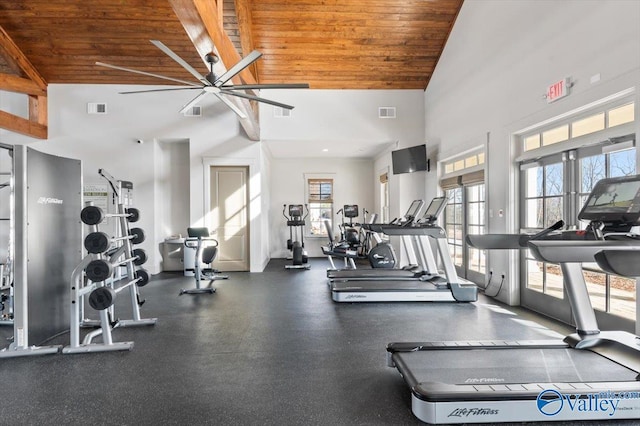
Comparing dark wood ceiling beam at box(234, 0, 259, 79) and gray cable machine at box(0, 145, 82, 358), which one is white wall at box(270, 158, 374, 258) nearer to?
dark wood ceiling beam at box(234, 0, 259, 79)

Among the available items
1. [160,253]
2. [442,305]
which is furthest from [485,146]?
[160,253]

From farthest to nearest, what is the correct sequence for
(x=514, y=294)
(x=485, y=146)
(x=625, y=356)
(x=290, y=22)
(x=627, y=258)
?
(x=290, y=22) → (x=485, y=146) → (x=514, y=294) → (x=625, y=356) → (x=627, y=258)

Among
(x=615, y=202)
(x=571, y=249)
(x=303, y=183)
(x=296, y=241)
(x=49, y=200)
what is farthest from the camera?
(x=303, y=183)

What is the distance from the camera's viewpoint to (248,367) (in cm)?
282

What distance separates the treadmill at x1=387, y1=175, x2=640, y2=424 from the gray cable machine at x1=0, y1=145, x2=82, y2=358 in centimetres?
332

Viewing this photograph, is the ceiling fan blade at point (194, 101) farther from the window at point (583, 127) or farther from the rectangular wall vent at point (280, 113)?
the window at point (583, 127)

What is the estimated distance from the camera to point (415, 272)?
5867mm

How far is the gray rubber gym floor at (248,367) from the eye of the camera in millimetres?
2174

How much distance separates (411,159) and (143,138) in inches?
221

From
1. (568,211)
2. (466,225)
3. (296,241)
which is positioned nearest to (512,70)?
(568,211)

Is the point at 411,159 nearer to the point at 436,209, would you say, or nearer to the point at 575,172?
the point at 436,209

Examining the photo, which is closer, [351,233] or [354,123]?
[354,123]

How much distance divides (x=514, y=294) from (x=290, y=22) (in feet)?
18.5

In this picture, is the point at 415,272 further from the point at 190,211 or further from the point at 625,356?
the point at 190,211
